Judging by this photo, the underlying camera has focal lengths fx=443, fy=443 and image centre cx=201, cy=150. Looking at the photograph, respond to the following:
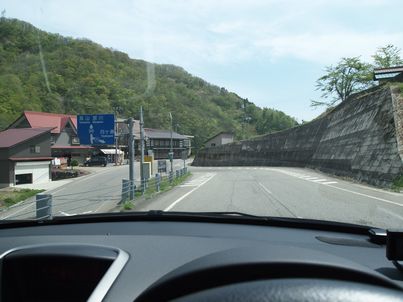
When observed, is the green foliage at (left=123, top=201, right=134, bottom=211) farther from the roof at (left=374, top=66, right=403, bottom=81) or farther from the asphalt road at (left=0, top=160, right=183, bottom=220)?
the roof at (left=374, top=66, right=403, bottom=81)

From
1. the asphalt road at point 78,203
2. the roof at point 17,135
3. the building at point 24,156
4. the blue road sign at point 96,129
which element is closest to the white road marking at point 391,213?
the asphalt road at point 78,203

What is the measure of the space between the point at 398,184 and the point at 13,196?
3041cm

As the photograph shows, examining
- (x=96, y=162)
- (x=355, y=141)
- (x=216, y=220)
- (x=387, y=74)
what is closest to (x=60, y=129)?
(x=96, y=162)

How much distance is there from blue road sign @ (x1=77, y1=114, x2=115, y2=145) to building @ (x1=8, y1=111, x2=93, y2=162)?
545 inches

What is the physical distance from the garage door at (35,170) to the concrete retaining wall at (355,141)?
28.3 m

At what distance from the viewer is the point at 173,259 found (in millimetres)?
1965

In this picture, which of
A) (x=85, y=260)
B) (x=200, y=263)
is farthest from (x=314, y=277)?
(x=85, y=260)

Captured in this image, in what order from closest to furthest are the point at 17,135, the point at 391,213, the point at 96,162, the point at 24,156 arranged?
the point at 391,213 → the point at 24,156 → the point at 17,135 → the point at 96,162

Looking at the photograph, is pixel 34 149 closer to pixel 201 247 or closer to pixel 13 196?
pixel 13 196

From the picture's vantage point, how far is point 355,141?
30234 millimetres

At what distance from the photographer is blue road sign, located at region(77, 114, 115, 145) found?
2068cm

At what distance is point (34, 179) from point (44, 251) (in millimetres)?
51486

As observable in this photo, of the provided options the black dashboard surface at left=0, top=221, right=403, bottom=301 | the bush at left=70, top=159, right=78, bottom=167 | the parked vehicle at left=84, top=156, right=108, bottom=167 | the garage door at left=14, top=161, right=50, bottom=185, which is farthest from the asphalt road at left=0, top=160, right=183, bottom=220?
the parked vehicle at left=84, top=156, right=108, bottom=167

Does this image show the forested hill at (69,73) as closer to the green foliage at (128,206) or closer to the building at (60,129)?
the green foliage at (128,206)
